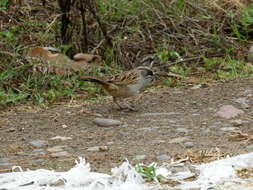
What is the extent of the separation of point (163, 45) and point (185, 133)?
3570 mm

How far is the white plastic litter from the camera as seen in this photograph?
4.48 metres

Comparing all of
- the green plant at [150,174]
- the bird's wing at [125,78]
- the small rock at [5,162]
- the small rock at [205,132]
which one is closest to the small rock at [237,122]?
the small rock at [205,132]

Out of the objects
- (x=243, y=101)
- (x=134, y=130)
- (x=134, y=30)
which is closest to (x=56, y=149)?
(x=134, y=130)

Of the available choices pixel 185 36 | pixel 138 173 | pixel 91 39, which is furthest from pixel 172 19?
pixel 138 173

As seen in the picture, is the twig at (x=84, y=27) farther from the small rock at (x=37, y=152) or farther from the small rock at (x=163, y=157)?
the small rock at (x=163, y=157)

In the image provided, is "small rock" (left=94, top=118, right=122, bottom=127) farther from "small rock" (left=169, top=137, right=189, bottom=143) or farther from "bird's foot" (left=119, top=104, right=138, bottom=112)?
"small rock" (left=169, top=137, right=189, bottom=143)

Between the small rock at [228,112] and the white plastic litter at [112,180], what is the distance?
223cm

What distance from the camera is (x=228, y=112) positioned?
704cm

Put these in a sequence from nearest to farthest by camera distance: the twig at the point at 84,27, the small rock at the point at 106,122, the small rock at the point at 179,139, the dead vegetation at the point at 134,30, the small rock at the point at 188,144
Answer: the small rock at the point at 188,144
the small rock at the point at 179,139
the small rock at the point at 106,122
the twig at the point at 84,27
the dead vegetation at the point at 134,30

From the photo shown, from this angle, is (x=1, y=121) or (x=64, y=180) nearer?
(x=64, y=180)

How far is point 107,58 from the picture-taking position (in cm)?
922

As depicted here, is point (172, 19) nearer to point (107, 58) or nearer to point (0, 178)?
point (107, 58)

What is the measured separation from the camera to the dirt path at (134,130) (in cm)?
552

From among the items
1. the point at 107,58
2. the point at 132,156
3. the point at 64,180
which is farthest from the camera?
the point at 107,58
